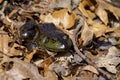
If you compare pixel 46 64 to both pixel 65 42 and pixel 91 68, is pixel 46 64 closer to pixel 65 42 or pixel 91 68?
pixel 65 42

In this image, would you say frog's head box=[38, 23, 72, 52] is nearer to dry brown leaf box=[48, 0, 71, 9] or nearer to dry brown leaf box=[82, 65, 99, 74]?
dry brown leaf box=[82, 65, 99, 74]

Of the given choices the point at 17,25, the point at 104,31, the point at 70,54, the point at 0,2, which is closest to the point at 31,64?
the point at 70,54

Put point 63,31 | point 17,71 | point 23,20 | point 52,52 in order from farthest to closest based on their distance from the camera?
point 23,20, point 63,31, point 52,52, point 17,71

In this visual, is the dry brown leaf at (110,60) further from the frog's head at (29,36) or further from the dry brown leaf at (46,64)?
the frog's head at (29,36)

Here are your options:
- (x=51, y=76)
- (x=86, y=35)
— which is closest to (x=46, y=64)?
(x=51, y=76)

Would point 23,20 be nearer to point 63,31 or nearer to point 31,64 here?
point 63,31

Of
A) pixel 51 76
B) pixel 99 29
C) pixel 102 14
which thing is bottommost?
pixel 51 76
